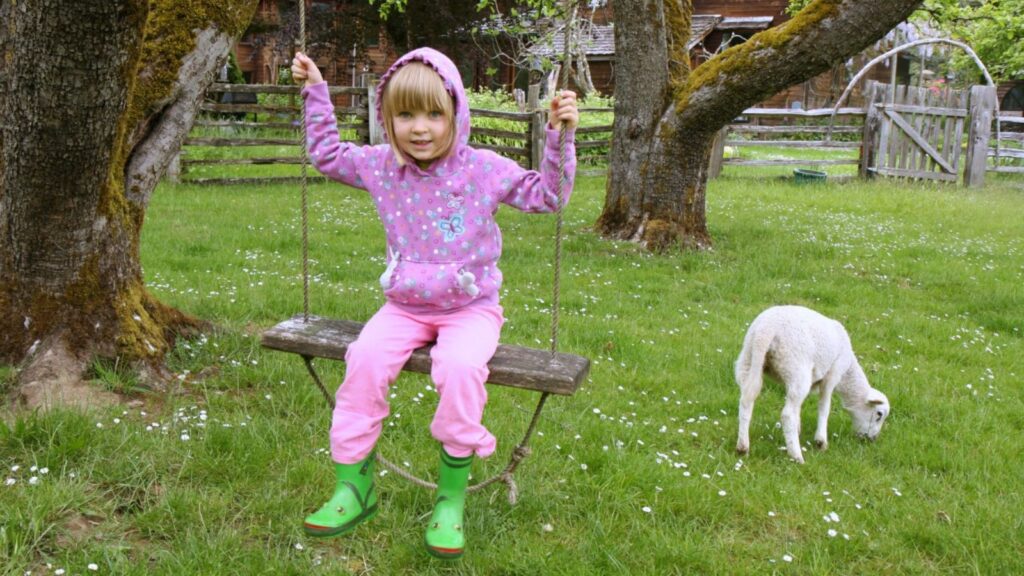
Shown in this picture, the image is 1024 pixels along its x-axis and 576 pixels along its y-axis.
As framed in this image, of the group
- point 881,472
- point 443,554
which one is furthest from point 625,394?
point 443,554

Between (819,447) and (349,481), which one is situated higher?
(349,481)

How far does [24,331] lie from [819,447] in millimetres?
4663

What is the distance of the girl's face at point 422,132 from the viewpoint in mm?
3553

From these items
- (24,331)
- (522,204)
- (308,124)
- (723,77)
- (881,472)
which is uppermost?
(723,77)

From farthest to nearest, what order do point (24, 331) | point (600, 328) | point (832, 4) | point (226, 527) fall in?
point (832, 4)
point (600, 328)
point (24, 331)
point (226, 527)

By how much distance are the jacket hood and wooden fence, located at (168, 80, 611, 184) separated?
11595 millimetres

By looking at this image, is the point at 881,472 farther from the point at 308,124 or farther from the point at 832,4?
the point at 832,4

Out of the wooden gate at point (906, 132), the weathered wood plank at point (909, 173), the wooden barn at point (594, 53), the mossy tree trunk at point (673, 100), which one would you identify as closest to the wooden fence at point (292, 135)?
the wooden gate at point (906, 132)

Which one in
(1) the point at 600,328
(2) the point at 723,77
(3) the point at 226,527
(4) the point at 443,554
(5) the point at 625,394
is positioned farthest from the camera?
(2) the point at 723,77

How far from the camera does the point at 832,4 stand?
870 centimetres

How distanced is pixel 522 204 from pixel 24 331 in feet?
9.84

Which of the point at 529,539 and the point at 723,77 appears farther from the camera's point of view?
the point at 723,77

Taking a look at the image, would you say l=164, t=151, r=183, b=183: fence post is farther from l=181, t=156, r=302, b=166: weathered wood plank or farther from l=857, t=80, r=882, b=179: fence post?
l=857, t=80, r=882, b=179: fence post

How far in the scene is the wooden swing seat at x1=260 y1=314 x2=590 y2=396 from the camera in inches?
135
